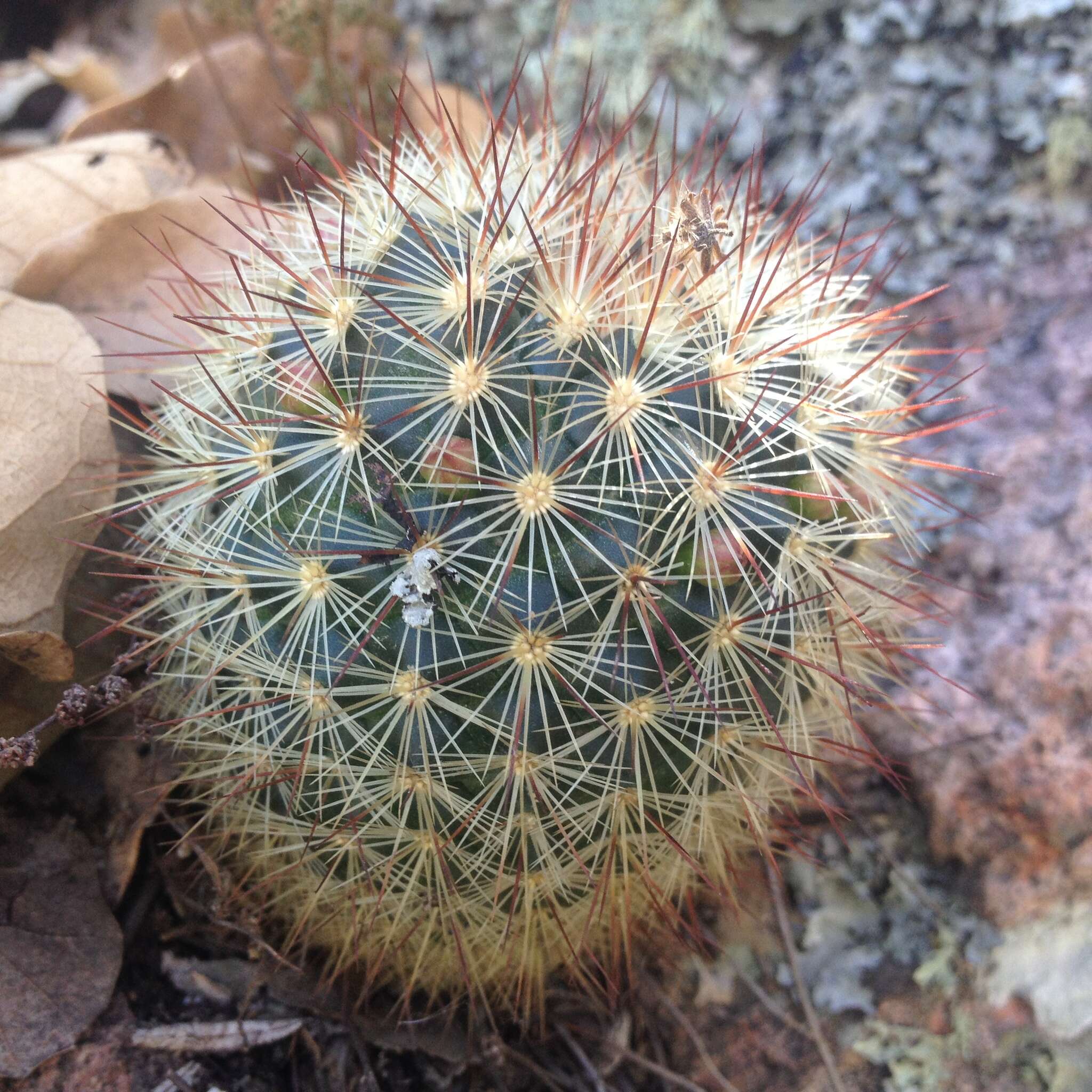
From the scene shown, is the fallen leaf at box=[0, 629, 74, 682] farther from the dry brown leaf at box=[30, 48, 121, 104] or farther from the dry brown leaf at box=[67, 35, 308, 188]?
the dry brown leaf at box=[30, 48, 121, 104]

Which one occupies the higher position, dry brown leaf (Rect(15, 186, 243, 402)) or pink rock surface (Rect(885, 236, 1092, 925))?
dry brown leaf (Rect(15, 186, 243, 402))

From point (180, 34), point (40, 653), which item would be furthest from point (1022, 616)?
point (180, 34)

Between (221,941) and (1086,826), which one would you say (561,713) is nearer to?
(221,941)

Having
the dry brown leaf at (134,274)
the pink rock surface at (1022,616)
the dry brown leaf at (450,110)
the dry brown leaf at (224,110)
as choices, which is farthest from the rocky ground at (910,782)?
the dry brown leaf at (224,110)

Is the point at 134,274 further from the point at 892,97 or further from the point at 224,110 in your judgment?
the point at 892,97

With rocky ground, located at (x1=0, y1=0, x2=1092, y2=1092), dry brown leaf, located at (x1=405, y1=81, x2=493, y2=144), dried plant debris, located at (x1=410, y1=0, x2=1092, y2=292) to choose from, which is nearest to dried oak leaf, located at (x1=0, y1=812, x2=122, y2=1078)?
rocky ground, located at (x1=0, y1=0, x2=1092, y2=1092)
